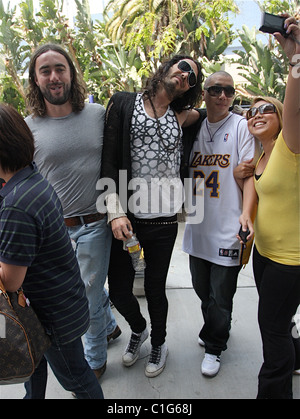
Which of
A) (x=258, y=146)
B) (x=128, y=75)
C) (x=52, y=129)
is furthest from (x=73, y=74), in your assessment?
(x=128, y=75)

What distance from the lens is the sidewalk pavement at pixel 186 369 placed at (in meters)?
2.09

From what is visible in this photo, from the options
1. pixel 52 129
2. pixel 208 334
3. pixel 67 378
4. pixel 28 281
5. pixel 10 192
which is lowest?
pixel 208 334

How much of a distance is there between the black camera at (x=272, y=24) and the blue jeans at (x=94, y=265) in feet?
4.42

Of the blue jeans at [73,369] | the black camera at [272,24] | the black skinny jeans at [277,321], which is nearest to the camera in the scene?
the black camera at [272,24]

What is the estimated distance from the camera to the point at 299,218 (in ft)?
5.37

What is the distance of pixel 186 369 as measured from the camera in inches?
90.7

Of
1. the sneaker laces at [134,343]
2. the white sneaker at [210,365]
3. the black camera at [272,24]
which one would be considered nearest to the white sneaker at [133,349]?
the sneaker laces at [134,343]

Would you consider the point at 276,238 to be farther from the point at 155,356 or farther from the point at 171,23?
the point at 171,23

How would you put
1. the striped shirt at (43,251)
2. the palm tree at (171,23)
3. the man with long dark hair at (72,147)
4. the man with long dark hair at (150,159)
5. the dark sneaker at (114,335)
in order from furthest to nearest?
the palm tree at (171,23)
the dark sneaker at (114,335)
the man with long dark hair at (150,159)
the man with long dark hair at (72,147)
the striped shirt at (43,251)

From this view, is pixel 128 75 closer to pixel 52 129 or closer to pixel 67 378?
pixel 52 129

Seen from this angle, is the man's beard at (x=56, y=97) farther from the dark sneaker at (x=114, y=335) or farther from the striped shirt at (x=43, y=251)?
the dark sneaker at (x=114, y=335)

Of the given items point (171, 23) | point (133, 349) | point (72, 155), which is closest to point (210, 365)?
point (133, 349)

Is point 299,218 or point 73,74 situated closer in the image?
point 299,218

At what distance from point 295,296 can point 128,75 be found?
29.7 ft
